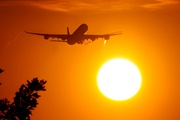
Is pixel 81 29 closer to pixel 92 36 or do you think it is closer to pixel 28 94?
pixel 92 36

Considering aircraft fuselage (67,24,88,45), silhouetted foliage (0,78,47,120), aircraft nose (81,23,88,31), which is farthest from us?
aircraft nose (81,23,88,31)

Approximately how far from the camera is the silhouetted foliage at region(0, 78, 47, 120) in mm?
58844

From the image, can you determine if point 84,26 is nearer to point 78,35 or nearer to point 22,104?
point 78,35

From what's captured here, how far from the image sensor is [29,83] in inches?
2325

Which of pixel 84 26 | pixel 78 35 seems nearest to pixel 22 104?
pixel 78 35

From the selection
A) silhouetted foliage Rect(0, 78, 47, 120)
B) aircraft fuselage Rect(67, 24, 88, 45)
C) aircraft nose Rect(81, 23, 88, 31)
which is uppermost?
aircraft nose Rect(81, 23, 88, 31)

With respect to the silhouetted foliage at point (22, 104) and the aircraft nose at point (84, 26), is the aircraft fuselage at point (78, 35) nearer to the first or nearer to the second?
the aircraft nose at point (84, 26)

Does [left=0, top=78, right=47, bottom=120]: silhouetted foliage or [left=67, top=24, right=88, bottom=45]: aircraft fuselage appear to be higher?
[left=67, top=24, right=88, bottom=45]: aircraft fuselage

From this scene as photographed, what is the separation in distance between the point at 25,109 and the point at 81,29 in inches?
3171

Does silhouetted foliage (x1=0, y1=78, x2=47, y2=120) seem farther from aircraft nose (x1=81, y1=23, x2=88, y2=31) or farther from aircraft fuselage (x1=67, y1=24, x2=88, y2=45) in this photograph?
aircraft nose (x1=81, y1=23, x2=88, y2=31)

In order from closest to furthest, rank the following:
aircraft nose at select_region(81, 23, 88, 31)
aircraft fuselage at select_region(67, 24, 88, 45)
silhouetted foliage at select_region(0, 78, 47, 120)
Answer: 1. silhouetted foliage at select_region(0, 78, 47, 120)
2. aircraft fuselage at select_region(67, 24, 88, 45)
3. aircraft nose at select_region(81, 23, 88, 31)

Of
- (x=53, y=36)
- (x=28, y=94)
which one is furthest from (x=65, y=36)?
(x=28, y=94)

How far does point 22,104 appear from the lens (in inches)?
2340

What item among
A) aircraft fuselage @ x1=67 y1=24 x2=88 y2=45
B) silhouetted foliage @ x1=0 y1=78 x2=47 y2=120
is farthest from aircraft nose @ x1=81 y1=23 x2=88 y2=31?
silhouetted foliage @ x1=0 y1=78 x2=47 y2=120
